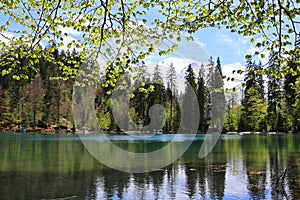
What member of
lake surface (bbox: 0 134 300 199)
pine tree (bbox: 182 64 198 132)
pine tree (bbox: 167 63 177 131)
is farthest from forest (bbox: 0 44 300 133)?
lake surface (bbox: 0 134 300 199)

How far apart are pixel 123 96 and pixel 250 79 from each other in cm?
6353

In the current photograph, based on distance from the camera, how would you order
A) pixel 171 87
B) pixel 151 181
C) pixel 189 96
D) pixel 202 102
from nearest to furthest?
pixel 151 181 → pixel 202 102 → pixel 189 96 → pixel 171 87

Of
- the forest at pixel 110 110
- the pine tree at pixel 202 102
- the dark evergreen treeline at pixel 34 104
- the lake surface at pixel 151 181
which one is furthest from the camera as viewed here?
the pine tree at pixel 202 102

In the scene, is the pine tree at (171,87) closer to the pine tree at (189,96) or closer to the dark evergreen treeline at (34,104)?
the pine tree at (189,96)

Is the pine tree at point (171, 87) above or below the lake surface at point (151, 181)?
above

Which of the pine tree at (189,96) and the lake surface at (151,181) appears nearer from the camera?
the lake surface at (151,181)

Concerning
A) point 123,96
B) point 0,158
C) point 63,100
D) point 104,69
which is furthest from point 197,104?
point 104,69

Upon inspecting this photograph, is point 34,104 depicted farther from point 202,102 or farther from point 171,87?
point 202,102

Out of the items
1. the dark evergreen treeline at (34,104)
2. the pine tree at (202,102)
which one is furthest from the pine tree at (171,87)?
the dark evergreen treeline at (34,104)

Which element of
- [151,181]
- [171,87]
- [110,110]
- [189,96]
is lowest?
[151,181]

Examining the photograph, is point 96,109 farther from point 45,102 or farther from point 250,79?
point 250,79

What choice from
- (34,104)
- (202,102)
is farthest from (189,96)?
(34,104)

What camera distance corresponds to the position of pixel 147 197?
1513 centimetres

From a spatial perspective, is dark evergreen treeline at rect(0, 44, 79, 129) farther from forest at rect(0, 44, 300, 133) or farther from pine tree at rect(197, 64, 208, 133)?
pine tree at rect(197, 64, 208, 133)
